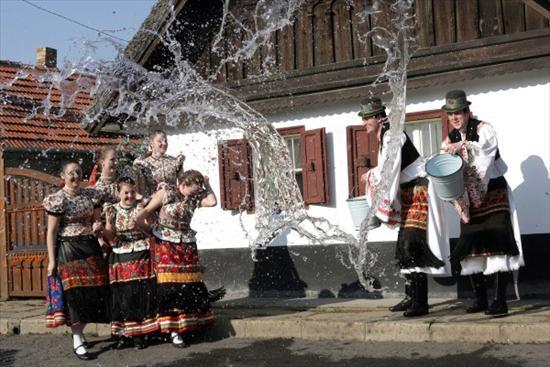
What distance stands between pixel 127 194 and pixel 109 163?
0.71 m

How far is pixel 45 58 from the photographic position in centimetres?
2338

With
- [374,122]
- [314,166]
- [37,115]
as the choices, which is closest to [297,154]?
[314,166]

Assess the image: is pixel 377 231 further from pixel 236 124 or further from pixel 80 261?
pixel 80 261

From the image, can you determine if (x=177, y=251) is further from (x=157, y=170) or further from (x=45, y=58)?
(x=45, y=58)

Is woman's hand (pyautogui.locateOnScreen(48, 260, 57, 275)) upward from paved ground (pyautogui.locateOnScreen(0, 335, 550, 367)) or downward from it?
upward

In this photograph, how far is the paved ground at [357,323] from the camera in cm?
706

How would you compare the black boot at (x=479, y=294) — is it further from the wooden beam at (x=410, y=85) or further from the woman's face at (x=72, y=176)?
the woman's face at (x=72, y=176)

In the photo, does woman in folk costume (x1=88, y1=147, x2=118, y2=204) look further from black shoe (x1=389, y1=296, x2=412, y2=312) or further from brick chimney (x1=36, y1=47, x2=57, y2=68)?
brick chimney (x1=36, y1=47, x2=57, y2=68)

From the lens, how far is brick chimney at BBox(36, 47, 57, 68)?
23292 millimetres

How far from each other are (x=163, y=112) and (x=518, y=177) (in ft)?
18.1

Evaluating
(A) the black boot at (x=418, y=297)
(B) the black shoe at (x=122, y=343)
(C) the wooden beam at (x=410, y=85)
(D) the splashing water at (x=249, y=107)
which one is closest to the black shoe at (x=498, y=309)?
(A) the black boot at (x=418, y=297)

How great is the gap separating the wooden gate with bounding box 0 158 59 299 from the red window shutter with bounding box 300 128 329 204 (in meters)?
3.97

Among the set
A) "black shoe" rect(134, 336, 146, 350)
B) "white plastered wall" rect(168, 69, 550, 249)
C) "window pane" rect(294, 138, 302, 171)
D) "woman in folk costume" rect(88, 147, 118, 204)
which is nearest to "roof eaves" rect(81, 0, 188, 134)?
"white plastered wall" rect(168, 69, 550, 249)

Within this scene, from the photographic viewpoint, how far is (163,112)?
39.8 feet
